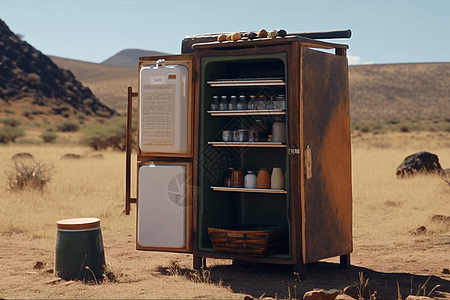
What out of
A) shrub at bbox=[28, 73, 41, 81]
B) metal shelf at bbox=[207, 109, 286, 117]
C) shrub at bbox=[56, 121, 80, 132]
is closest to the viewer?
metal shelf at bbox=[207, 109, 286, 117]

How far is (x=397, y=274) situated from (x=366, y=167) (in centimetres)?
1208

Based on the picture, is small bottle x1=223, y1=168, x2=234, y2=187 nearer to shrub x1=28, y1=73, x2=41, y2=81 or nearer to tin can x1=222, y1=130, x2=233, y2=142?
tin can x1=222, y1=130, x2=233, y2=142

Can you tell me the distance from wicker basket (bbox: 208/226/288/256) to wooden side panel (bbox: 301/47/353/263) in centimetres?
44

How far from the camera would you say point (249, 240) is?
6441 millimetres

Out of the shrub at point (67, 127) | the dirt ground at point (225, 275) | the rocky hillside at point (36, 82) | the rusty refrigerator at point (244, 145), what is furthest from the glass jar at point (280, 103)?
the rocky hillside at point (36, 82)

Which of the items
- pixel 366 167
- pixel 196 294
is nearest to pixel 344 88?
pixel 196 294

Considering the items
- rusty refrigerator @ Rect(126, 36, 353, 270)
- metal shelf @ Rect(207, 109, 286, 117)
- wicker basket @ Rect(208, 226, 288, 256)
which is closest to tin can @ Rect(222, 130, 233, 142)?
rusty refrigerator @ Rect(126, 36, 353, 270)

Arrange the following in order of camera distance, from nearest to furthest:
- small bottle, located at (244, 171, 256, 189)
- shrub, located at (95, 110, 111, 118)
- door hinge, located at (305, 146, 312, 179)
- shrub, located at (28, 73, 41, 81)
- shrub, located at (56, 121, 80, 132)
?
door hinge, located at (305, 146, 312, 179)
small bottle, located at (244, 171, 256, 189)
shrub, located at (56, 121, 80, 132)
shrub, located at (28, 73, 41, 81)
shrub, located at (95, 110, 111, 118)

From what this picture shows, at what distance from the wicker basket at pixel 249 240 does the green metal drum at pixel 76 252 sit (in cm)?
131

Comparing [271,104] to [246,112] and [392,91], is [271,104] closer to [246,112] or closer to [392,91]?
[246,112]

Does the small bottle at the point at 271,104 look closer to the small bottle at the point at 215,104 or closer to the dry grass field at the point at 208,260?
the small bottle at the point at 215,104

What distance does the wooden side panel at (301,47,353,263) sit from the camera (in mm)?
6238

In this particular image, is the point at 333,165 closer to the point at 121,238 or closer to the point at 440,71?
the point at 121,238

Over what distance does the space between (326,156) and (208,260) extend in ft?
7.23
